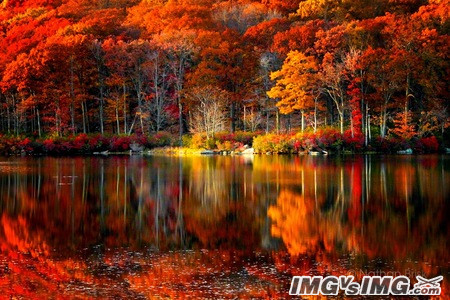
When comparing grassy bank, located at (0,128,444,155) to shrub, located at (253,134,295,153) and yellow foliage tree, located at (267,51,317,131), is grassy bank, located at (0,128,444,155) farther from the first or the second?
yellow foliage tree, located at (267,51,317,131)

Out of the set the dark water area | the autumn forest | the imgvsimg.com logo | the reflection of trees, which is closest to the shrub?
the autumn forest

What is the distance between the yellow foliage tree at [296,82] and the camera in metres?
51.2

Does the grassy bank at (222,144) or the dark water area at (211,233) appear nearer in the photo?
the dark water area at (211,233)

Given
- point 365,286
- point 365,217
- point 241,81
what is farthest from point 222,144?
point 365,286

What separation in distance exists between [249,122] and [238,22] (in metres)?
24.3

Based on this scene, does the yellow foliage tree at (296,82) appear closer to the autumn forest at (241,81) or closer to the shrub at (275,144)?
the autumn forest at (241,81)

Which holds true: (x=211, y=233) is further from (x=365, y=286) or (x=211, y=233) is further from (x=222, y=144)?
(x=222, y=144)

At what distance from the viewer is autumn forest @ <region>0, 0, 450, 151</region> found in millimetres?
50688

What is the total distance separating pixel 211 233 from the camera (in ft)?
48.3

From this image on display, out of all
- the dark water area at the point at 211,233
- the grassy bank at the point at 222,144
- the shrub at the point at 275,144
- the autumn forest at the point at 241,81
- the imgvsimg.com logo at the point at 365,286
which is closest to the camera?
the imgvsimg.com logo at the point at 365,286

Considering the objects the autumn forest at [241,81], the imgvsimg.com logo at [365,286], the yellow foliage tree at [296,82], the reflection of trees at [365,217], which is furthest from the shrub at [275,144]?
the imgvsimg.com logo at [365,286]

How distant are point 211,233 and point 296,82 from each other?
37.8 meters

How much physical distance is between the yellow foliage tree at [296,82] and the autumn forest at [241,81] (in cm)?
8

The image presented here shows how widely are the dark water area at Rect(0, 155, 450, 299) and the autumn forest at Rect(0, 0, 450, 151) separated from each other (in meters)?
24.9
